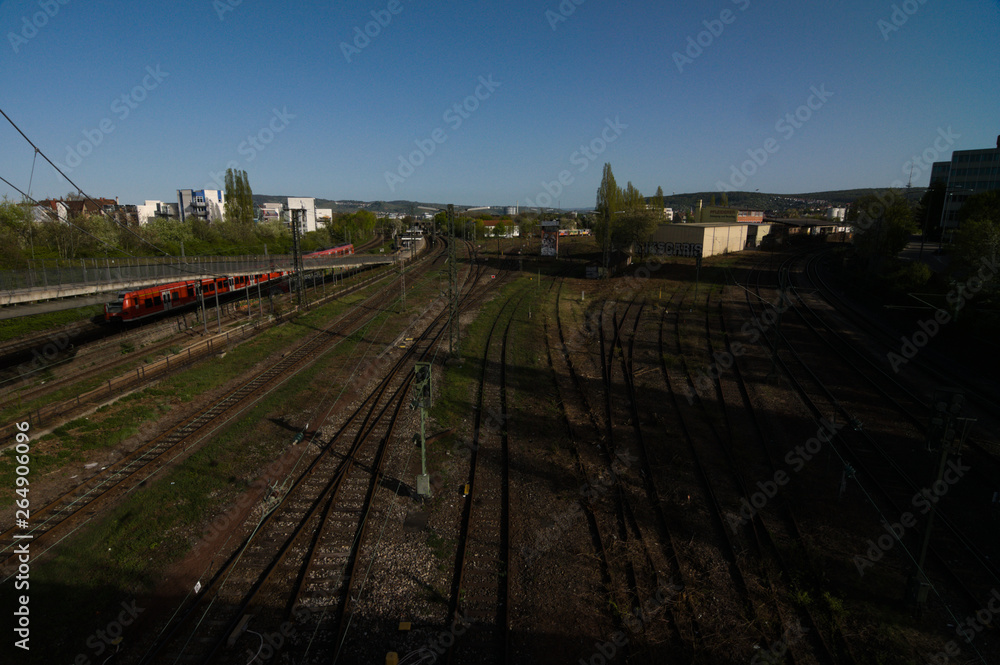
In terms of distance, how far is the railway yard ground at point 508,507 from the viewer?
834 centimetres

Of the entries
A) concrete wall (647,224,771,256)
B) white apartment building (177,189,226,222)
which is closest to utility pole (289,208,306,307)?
concrete wall (647,224,771,256)

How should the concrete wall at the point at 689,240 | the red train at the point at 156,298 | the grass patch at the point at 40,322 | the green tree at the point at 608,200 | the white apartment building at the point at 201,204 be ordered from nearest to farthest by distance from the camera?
1. the red train at the point at 156,298
2. the grass patch at the point at 40,322
3. the green tree at the point at 608,200
4. the concrete wall at the point at 689,240
5. the white apartment building at the point at 201,204

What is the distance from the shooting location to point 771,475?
1327cm

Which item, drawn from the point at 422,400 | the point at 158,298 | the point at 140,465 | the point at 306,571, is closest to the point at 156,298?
the point at 158,298

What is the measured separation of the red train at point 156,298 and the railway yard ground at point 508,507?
5.52 m

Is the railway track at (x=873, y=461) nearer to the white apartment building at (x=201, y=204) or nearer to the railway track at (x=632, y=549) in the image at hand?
the railway track at (x=632, y=549)

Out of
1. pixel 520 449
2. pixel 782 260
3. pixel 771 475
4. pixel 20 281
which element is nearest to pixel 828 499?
pixel 771 475

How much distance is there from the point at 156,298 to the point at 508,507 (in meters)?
28.9

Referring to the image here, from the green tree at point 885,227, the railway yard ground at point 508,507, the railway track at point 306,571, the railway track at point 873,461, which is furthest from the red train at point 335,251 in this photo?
the green tree at point 885,227

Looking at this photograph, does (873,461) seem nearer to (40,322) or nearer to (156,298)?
(156,298)

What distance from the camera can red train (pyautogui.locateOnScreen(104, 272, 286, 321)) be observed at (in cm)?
2805

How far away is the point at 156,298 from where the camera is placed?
30328 millimetres

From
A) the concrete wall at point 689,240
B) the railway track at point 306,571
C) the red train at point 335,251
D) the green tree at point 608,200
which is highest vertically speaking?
the green tree at point 608,200

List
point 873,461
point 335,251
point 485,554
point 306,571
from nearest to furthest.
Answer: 1. point 306,571
2. point 485,554
3. point 873,461
4. point 335,251
